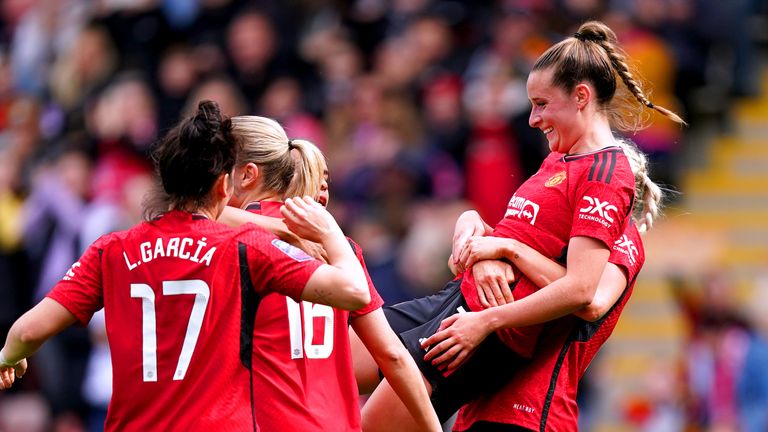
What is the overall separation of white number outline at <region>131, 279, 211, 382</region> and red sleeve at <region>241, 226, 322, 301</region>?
0.54ft

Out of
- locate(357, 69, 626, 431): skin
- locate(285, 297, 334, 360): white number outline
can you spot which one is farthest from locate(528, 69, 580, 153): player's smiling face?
locate(285, 297, 334, 360): white number outline

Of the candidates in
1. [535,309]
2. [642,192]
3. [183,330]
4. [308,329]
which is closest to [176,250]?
[183,330]

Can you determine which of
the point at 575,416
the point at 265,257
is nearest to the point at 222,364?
the point at 265,257

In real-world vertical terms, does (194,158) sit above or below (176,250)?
above

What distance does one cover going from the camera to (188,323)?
4.07 meters

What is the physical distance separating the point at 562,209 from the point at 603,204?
208 millimetres

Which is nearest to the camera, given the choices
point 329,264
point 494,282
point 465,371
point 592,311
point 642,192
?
point 329,264

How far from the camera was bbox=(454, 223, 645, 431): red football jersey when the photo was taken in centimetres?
482

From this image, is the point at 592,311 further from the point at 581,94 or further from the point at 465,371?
the point at 581,94

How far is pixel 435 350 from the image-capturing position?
15.7ft

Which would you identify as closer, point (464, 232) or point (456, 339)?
point (456, 339)

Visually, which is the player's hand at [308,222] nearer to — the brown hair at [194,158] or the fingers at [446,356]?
→ the brown hair at [194,158]

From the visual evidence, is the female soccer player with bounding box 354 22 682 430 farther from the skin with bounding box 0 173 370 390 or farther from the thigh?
the skin with bounding box 0 173 370 390

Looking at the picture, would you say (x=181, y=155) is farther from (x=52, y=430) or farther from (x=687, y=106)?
(x=687, y=106)
